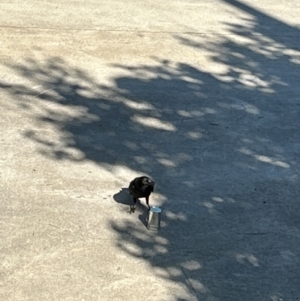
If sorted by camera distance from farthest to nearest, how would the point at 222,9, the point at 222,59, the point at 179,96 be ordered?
the point at 222,9 < the point at 222,59 < the point at 179,96

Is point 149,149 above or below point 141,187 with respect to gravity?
below

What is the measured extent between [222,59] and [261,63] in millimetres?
449

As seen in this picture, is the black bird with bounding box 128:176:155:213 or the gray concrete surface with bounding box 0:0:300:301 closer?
the gray concrete surface with bounding box 0:0:300:301

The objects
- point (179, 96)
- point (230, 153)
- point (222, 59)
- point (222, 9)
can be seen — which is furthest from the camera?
point (222, 9)

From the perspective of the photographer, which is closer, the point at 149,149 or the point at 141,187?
the point at 141,187

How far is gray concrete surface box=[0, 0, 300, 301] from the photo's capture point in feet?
17.2

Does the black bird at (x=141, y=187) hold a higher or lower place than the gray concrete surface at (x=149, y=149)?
higher

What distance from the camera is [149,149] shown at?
22.5 feet

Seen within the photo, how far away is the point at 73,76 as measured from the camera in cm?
813

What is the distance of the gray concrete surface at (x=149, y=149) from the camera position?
5.25 meters

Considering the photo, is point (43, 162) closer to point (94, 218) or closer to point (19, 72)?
point (94, 218)

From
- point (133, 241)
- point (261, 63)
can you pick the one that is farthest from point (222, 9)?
point (133, 241)

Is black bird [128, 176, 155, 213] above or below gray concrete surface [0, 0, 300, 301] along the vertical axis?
above

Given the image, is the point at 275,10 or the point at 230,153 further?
the point at 275,10
